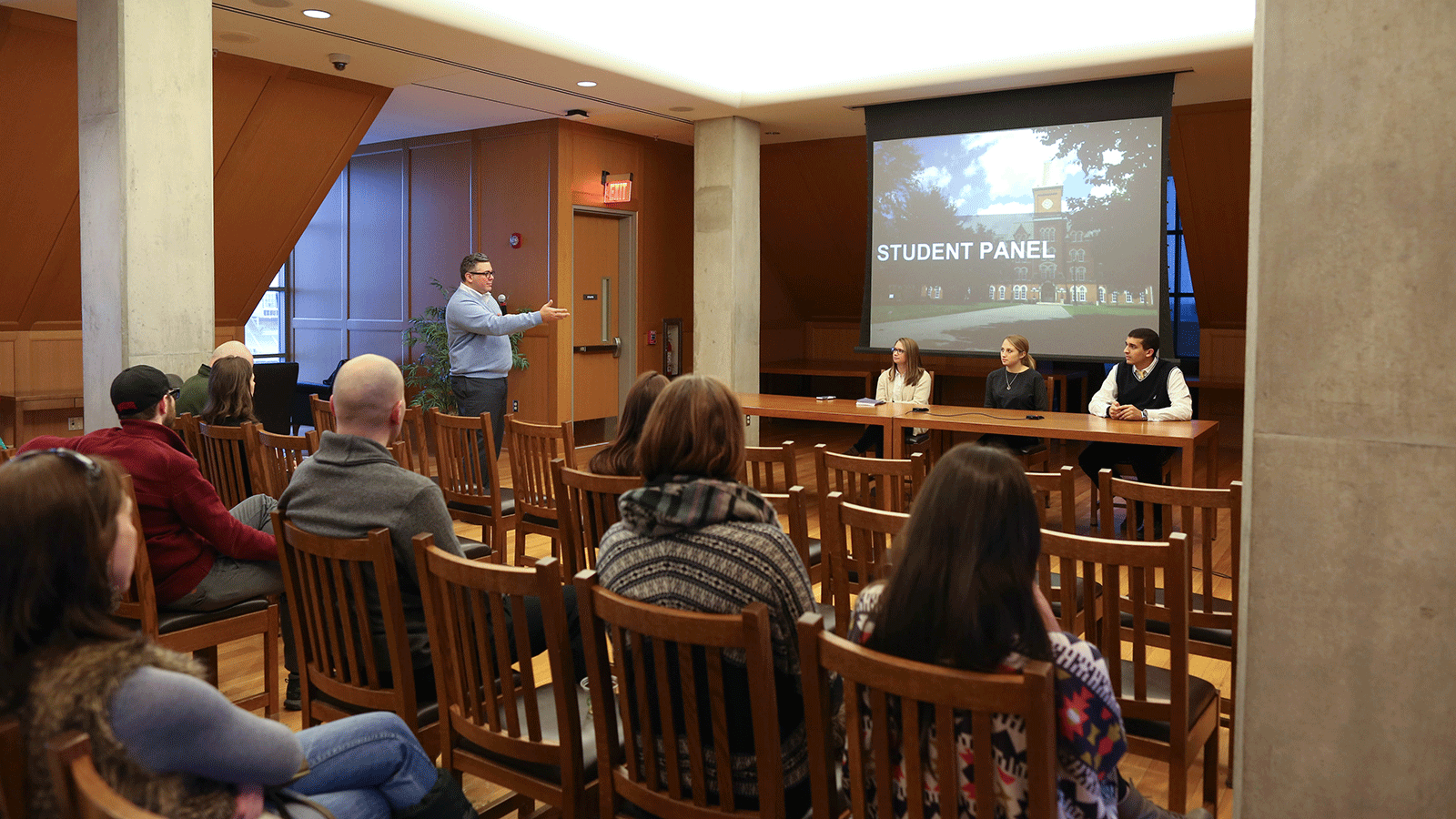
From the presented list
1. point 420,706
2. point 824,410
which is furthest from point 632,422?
point 824,410

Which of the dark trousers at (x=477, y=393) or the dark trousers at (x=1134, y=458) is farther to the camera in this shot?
the dark trousers at (x=477, y=393)

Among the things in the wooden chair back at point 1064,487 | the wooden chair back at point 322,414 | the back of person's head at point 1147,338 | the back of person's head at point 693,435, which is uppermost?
the back of person's head at point 1147,338

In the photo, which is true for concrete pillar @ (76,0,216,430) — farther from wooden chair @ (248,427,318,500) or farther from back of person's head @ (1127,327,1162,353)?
back of person's head @ (1127,327,1162,353)

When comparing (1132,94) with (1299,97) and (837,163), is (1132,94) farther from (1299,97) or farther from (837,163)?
(1299,97)

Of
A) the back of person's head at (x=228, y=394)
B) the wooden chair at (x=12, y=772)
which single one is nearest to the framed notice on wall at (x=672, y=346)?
the back of person's head at (x=228, y=394)

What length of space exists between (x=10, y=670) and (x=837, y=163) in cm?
976

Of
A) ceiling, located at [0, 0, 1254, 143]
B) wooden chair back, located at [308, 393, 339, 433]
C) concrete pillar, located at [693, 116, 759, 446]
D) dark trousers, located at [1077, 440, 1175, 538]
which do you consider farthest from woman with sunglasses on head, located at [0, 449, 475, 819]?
concrete pillar, located at [693, 116, 759, 446]

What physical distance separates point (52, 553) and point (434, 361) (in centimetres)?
782

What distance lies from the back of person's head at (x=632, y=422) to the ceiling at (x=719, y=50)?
3645 mm

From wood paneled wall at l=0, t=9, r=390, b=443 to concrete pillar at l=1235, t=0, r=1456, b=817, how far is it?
6215mm

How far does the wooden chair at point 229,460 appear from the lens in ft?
12.2

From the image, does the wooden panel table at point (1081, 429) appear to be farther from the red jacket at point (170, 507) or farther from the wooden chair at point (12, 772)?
the wooden chair at point (12, 772)

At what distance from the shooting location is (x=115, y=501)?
1.36 metres

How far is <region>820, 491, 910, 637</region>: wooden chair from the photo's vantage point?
2439 mm
